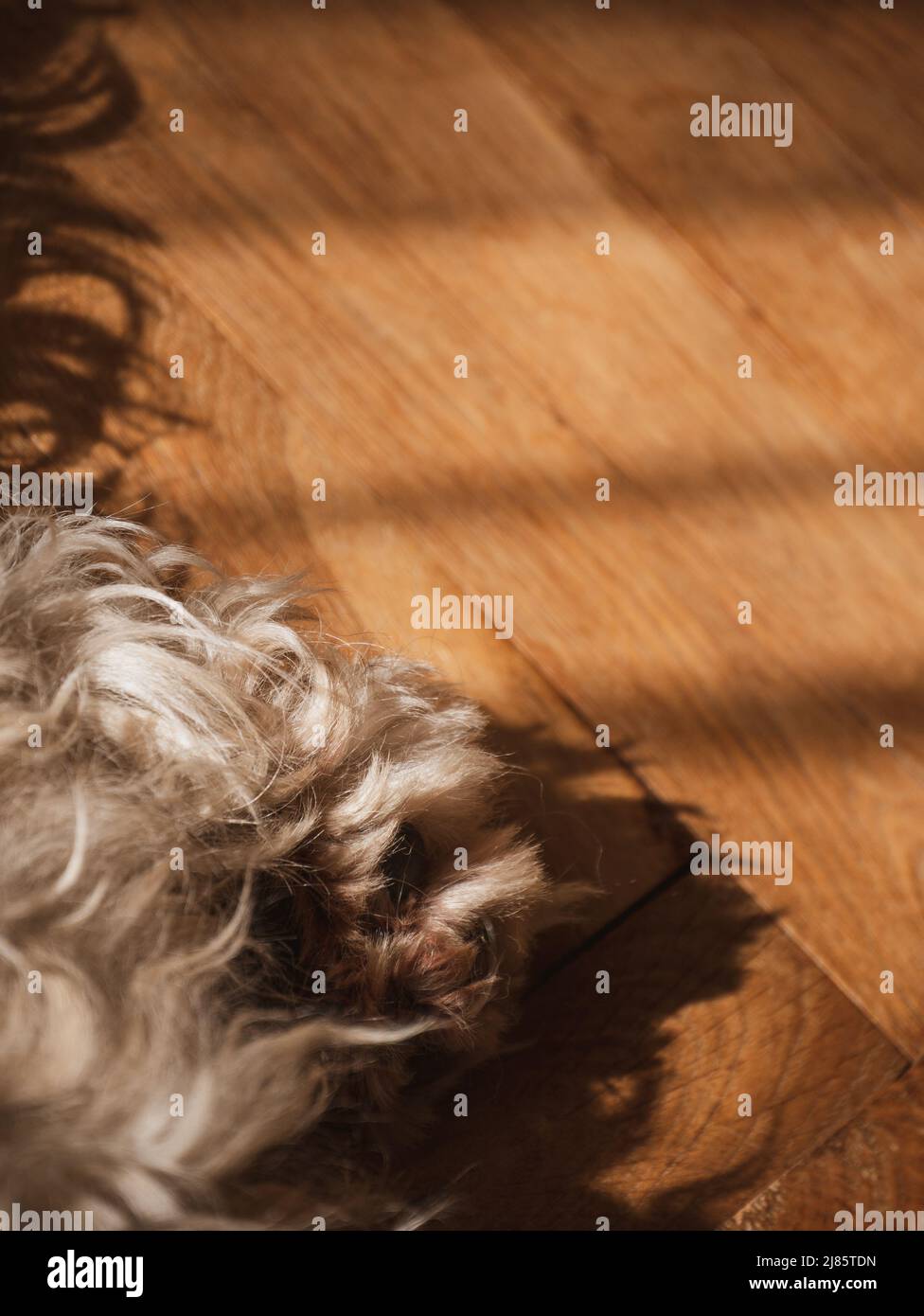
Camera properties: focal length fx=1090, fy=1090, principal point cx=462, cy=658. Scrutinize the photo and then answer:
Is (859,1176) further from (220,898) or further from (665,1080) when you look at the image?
(220,898)

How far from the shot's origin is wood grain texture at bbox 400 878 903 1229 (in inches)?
32.1

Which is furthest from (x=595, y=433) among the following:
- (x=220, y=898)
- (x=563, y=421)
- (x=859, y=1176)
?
(x=859, y=1176)

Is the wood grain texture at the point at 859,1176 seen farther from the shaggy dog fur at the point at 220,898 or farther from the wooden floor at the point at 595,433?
the shaggy dog fur at the point at 220,898

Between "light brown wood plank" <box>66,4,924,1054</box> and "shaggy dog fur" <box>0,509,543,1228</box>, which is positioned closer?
"shaggy dog fur" <box>0,509,543,1228</box>

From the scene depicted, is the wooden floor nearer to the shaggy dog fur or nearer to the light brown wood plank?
the light brown wood plank

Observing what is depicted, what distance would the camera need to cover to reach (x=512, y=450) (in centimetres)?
94

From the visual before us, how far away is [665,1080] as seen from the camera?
0.84 meters

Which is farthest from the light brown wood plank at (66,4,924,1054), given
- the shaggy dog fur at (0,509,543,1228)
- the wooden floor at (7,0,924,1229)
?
the shaggy dog fur at (0,509,543,1228)

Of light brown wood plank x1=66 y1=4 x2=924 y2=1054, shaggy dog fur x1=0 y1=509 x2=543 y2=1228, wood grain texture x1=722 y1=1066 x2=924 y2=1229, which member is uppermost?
light brown wood plank x1=66 y1=4 x2=924 y2=1054

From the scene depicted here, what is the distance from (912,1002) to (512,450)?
0.55m

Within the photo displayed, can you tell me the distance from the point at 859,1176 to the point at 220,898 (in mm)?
546

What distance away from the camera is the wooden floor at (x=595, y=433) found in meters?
0.84

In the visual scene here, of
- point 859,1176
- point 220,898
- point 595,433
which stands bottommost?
point 859,1176

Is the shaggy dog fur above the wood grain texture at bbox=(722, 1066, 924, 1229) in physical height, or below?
above
